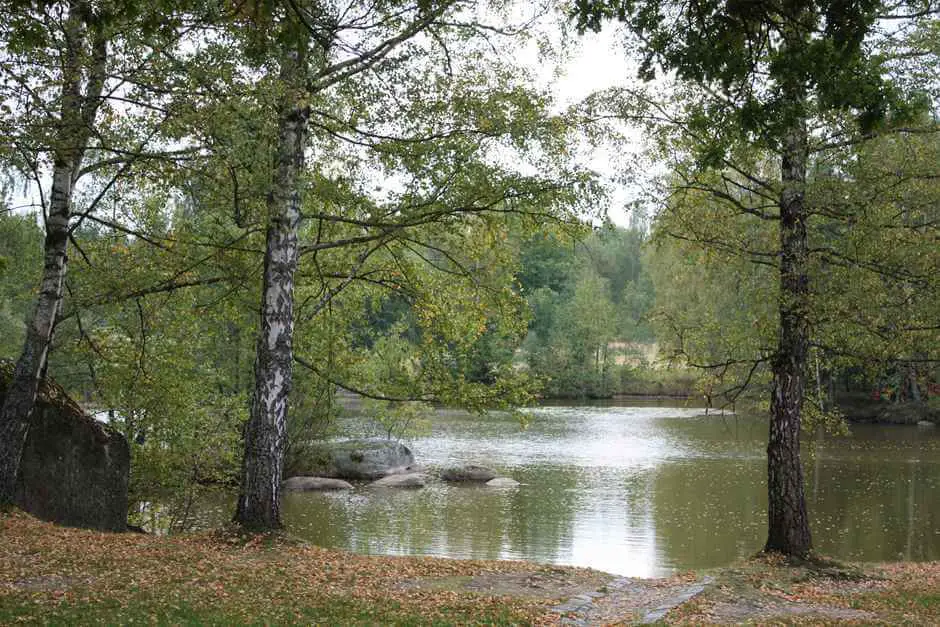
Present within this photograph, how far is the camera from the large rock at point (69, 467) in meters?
11.8

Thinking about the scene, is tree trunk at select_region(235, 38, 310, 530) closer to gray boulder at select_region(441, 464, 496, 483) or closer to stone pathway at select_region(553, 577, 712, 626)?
stone pathway at select_region(553, 577, 712, 626)

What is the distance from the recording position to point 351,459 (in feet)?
87.8

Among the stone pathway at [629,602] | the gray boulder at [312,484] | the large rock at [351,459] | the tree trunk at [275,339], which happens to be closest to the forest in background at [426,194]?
the tree trunk at [275,339]

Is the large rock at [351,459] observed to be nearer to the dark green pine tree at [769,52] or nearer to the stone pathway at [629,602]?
the stone pathway at [629,602]

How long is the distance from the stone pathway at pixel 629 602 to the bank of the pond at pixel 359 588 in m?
0.02

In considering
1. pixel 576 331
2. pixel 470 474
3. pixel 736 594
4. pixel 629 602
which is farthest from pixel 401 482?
pixel 576 331

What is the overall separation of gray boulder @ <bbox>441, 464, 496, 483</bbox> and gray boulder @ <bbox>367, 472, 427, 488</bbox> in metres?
0.79

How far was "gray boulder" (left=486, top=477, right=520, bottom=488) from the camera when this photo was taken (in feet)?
78.6

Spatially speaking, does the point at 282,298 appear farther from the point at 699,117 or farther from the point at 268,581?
the point at 699,117

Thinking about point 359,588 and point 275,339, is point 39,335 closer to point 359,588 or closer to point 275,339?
point 275,339

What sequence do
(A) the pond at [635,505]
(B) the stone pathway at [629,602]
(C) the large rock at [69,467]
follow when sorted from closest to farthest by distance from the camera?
(B) the stone pathway at [629,602]
(C) the large rock at [69,467]
(A) the pond at [635,505]

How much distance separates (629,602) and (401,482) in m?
15.9

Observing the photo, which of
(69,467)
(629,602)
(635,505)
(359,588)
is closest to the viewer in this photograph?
(359,588)

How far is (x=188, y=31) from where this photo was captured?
9508mm
